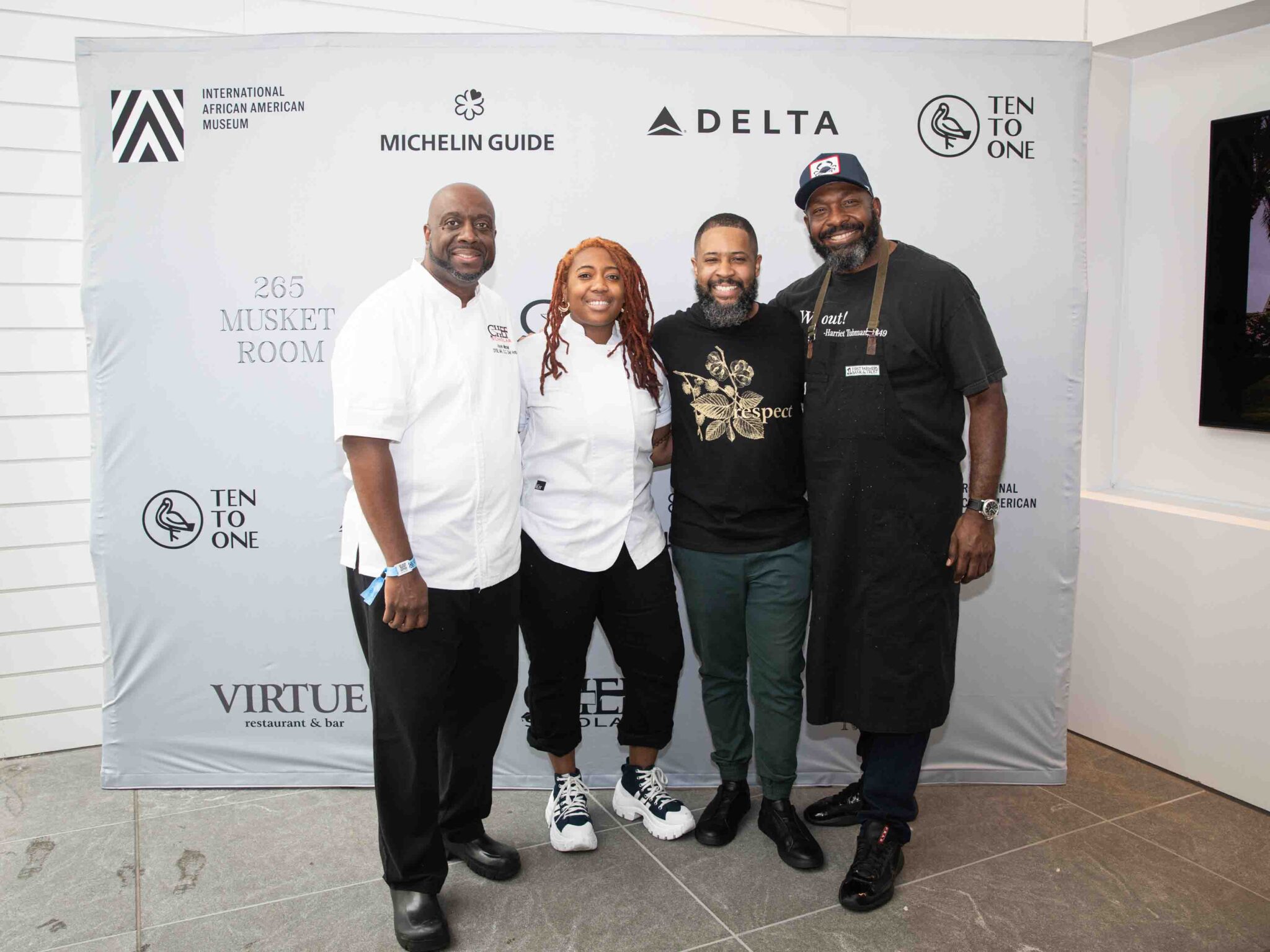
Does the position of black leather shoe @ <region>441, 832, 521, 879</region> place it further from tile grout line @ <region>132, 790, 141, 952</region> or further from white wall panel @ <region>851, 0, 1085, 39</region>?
white wall panel @ <region>851, 0, 1085, 39</region>

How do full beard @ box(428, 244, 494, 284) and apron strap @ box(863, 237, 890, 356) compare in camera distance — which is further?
apron strap @ box(863, 237, 890, 356)

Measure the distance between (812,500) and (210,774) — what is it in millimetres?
2173

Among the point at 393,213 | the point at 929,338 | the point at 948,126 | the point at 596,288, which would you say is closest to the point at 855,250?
the point at 929,338

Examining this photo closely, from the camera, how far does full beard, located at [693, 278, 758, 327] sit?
7.70 ft

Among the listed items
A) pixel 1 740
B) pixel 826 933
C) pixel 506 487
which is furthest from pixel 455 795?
pixel 1 740

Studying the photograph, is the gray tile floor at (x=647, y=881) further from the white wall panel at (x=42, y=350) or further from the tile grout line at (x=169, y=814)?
the white wall panel at (x=42, y=350)

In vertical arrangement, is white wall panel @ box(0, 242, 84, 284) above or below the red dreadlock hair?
above

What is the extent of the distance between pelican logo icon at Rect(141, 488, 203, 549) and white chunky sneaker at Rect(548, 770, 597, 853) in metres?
1.42

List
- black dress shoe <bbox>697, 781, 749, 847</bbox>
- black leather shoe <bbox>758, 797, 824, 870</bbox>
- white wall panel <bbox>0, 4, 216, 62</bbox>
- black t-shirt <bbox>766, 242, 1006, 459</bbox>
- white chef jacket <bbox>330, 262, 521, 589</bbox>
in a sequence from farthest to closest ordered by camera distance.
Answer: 1. white wall panel <bbox>0, 4, 216, 62</bbox>
2. black dress shoe <bbox>697, 781, 749, 847</bbox>
3. black leather shoe <bbox>758, 797, 824, 870</bbox>
4. black t-shirt <bbox>766, 242, 1006, 459</bbox>
5. white chef jacket <bbox>330, 262, 521, 589</bbox>

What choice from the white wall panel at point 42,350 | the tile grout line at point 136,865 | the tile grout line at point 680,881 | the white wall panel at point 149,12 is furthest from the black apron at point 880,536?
the white wall panel at point 42,350

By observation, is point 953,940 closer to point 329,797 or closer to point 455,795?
point 455,795

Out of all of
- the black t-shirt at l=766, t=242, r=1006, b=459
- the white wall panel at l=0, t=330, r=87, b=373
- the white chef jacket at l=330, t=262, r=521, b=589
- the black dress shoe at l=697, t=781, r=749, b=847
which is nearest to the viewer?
the white chef jacket at l=330, t=262, r=521, b=589

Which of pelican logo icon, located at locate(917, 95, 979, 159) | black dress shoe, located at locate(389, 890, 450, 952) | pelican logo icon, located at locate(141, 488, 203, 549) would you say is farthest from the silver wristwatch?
pelican logo icon, located at locate(141, 488, 203, 549)

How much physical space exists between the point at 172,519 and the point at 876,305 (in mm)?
2257
